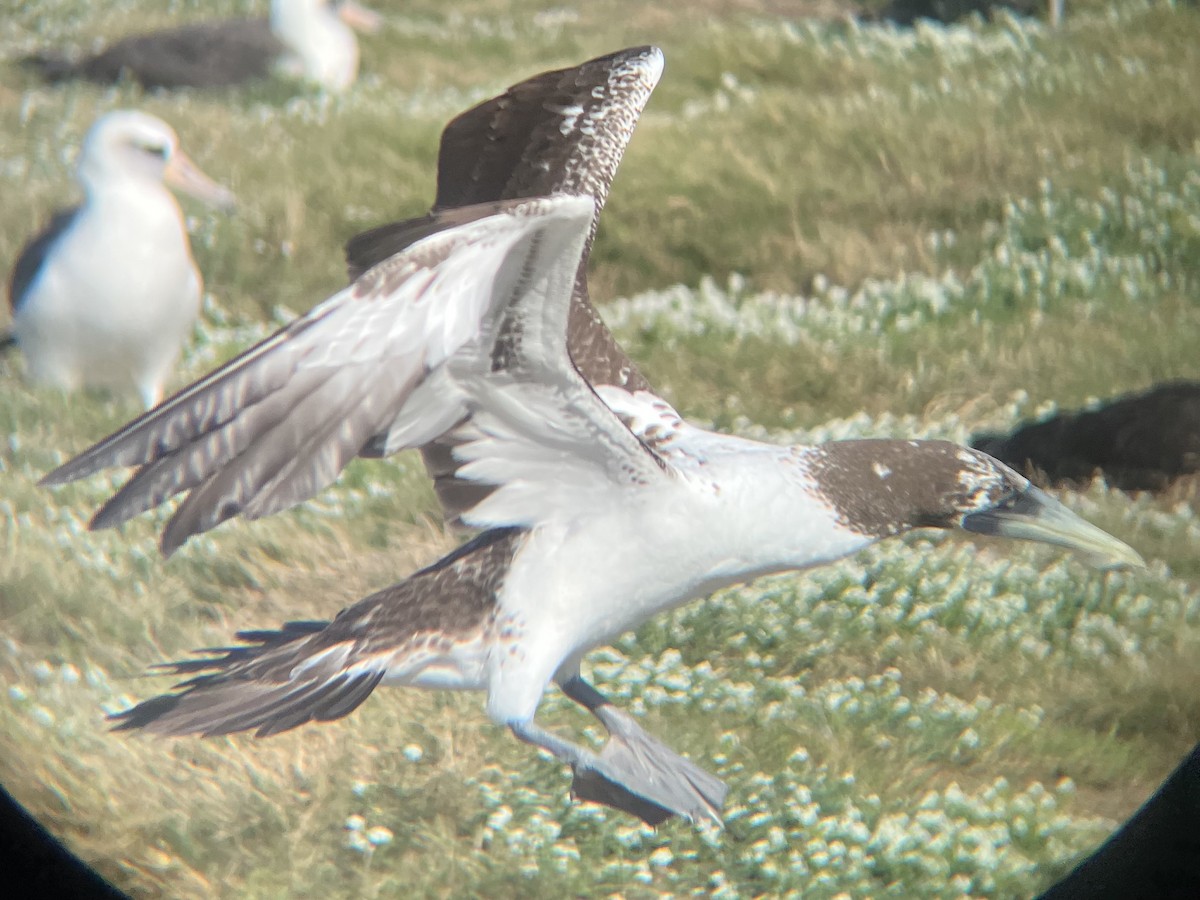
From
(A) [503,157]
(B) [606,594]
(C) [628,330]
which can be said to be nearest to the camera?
(B) [606,594]

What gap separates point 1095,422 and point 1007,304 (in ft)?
2.54

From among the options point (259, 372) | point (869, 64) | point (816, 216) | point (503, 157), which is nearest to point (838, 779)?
point (259, 372)

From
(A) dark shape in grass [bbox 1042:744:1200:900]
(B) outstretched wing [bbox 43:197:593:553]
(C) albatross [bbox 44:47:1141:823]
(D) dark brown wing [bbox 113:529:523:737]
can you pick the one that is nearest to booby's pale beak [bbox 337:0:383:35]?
(C) albatross [bbox 44:47:1141:823]

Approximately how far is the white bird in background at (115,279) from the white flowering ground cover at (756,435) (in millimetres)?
185

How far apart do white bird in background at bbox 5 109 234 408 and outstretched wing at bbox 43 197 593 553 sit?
118 inches

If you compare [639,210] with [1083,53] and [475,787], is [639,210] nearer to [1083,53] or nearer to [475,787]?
[1083,53]

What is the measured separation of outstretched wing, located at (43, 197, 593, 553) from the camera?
107 inches

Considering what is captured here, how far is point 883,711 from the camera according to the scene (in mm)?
3680

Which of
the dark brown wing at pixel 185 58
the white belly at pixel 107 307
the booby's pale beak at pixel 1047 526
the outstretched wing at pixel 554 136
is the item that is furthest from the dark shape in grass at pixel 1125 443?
the dark brown wing at pixel 185 58

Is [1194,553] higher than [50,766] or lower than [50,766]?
higher

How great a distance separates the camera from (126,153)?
5.71 m

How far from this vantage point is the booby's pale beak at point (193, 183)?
228 inches

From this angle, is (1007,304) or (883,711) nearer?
(883,711)

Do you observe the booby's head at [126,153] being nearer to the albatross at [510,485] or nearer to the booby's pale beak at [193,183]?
the booby's pale beak at [193,183]
